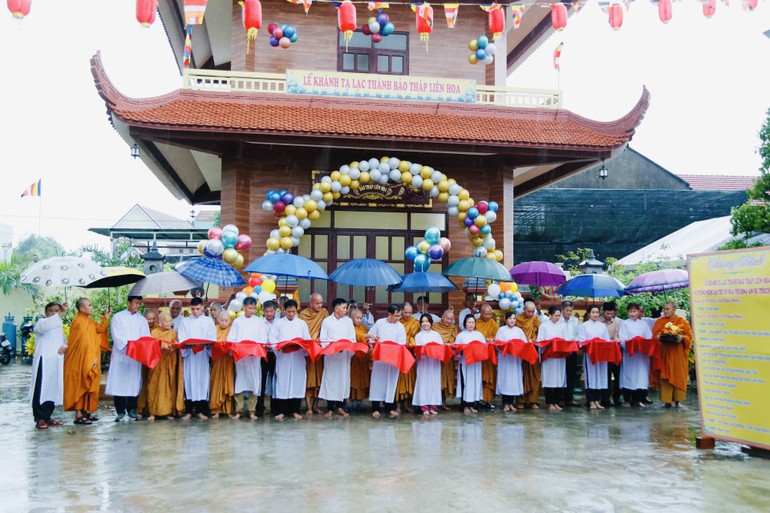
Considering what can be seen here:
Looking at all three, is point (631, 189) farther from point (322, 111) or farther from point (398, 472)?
point (398, 472)

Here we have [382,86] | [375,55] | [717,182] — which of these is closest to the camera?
[382,86]

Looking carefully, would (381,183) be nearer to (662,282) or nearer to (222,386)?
(222,386)

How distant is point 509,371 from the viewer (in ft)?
31.4

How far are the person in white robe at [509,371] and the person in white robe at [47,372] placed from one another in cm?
583

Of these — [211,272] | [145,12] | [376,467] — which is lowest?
[376,467]

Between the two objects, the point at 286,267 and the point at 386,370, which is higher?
the point at 286,267

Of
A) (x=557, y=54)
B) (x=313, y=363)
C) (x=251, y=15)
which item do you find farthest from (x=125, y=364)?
(x=557, y=54)

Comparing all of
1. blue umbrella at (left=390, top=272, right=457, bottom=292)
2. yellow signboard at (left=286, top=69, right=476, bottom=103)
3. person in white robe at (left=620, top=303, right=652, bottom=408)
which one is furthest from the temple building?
person in white robe at (left=620, top=303, right=652, bottom=408)

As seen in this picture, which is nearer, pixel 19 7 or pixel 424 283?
pixel 19 7

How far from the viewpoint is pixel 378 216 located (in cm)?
1312

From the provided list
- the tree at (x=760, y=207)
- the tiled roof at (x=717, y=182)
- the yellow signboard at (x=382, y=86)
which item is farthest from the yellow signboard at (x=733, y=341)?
the tiled roof at (x=717, y=182)

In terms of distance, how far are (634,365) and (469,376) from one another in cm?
267

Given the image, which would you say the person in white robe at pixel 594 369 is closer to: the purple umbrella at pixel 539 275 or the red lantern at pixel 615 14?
the purple umbrella at pixel 539 275

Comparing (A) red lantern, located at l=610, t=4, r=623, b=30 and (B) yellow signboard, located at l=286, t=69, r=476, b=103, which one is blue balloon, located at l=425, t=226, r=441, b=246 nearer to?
(B) yellow signboard, located at l=286, t=69, r=476, b=103
